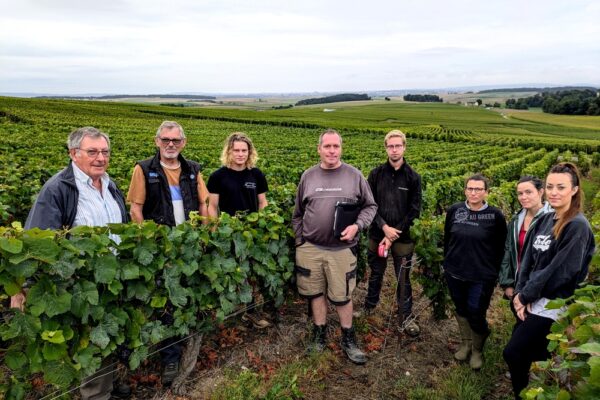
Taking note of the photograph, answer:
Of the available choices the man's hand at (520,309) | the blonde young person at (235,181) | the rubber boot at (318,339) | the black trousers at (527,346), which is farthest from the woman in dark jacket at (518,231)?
the blonde young person at (235,181)

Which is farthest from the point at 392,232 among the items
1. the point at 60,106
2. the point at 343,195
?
the point at 60,106

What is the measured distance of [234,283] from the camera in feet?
13.4

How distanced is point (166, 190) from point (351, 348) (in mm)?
2620

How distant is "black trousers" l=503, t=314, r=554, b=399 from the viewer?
3.17 meters

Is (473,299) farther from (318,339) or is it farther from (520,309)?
(318,339)

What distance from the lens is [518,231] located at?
392 cm

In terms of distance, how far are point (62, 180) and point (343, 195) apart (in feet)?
8.38

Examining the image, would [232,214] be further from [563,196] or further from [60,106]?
[60,106]

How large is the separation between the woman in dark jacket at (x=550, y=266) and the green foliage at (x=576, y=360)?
389 mm

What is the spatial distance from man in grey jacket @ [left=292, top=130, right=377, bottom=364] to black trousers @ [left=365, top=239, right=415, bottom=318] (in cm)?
99

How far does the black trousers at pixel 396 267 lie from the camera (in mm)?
5137

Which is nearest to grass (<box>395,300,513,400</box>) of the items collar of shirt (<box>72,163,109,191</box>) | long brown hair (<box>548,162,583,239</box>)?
long brown hair (<box>548,162,583,239</box>)

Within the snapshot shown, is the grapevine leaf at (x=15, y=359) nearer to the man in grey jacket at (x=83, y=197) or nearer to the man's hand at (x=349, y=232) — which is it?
the man in grey jacket at (x=83, y=197)

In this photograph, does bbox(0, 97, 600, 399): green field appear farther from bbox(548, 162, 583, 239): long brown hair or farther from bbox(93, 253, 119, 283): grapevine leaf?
bbox(548, 162, 583, 239): long brown hair
